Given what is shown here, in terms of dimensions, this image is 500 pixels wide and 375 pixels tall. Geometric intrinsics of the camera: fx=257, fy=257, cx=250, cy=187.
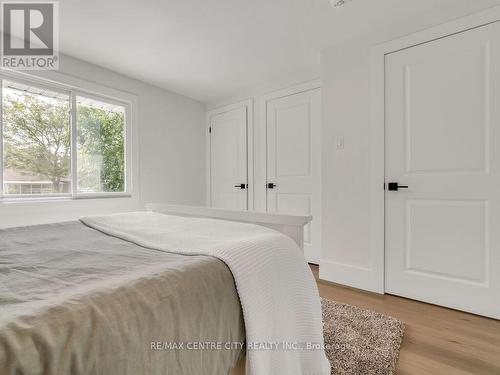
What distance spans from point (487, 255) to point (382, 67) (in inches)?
65.0

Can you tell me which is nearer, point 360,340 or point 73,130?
point 360,340

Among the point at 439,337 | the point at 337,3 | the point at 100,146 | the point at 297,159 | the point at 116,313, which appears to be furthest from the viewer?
the point at 297,159

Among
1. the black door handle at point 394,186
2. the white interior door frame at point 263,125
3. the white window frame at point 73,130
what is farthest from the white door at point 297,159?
the white window frame at point 73,130

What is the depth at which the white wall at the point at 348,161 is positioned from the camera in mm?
2295

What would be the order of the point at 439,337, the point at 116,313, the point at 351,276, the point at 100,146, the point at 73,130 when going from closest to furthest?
1. the point at 116,313
2. the point at 439,337
3. the point at 351,276
4. the point at 73,130
5. the point at 100,146

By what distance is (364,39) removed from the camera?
2309mm

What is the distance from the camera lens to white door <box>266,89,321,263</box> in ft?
9.78

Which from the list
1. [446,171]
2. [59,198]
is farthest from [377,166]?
[59,198]

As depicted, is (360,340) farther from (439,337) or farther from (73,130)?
(73,130)

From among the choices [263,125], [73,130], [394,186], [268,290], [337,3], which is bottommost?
[268,290]

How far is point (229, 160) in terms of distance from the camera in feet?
12.7

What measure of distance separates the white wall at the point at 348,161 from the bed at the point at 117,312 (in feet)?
5.77

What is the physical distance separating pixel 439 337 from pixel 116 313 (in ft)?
6.11

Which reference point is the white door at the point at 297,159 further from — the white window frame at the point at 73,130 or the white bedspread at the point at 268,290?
the white bedspread at the point at 268,290
